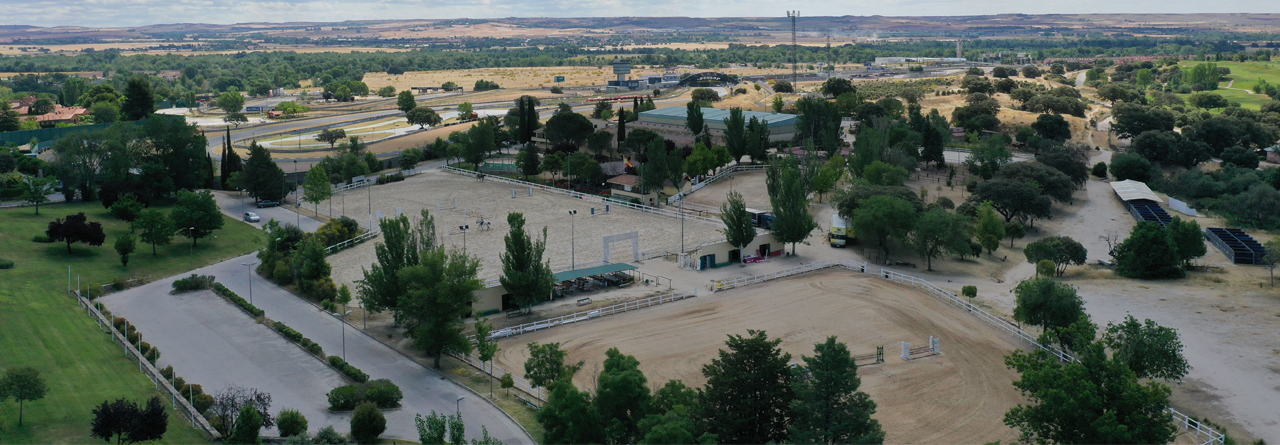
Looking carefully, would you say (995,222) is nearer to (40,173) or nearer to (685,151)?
(685,151)

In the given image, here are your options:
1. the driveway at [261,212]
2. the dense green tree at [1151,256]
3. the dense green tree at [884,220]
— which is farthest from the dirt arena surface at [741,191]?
the driveway at [261,212]

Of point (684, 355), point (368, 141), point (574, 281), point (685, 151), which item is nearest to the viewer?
point (684, 355)

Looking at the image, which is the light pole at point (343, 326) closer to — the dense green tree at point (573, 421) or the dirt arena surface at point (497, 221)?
the dirt arena surface at point (497, 221)

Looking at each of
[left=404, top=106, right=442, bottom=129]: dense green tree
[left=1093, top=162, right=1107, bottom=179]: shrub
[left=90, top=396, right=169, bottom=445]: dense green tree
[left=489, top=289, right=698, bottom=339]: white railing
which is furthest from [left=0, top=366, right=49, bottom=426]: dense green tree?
[left=404, top=106, right=442, bottom=129]: dense green tree

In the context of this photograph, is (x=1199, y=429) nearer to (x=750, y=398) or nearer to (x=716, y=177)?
(x=750, y=398)

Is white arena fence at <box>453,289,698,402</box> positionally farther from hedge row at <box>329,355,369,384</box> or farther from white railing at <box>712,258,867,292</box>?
hedge row at <box>329,355,369,384</box>

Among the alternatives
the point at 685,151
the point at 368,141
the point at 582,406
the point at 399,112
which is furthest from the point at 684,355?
the point at 399,112
